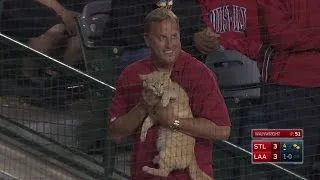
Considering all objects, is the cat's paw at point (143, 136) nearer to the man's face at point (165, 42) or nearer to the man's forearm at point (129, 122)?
the man's forearm at point (129, 122)

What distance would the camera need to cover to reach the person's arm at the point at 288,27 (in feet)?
18.7

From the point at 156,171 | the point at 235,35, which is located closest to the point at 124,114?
the point at 156,171

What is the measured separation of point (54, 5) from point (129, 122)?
7.20 feet

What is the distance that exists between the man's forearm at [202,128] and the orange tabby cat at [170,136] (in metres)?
0.04

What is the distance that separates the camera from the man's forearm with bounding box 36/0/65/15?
A: 251 inches

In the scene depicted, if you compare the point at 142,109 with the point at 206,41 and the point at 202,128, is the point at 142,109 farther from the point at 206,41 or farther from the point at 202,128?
the point at 206,41

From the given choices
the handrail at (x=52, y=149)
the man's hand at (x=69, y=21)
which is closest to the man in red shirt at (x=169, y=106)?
the handrail at (x=52, y=149)

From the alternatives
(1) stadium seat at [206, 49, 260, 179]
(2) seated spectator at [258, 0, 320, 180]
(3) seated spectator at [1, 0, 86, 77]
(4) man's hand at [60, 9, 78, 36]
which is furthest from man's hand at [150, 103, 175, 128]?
(4) man's hand at [60, 9, 78, 36]

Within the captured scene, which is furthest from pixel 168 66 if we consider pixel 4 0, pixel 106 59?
pixel 4 0

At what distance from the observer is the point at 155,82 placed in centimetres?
436

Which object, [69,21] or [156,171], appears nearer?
[156,171]

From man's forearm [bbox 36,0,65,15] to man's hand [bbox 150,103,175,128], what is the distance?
Result: 220 centimetres

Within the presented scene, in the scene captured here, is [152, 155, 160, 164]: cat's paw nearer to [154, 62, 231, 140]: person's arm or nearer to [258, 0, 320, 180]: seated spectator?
[154, 62, 231, 140]: person's arm
